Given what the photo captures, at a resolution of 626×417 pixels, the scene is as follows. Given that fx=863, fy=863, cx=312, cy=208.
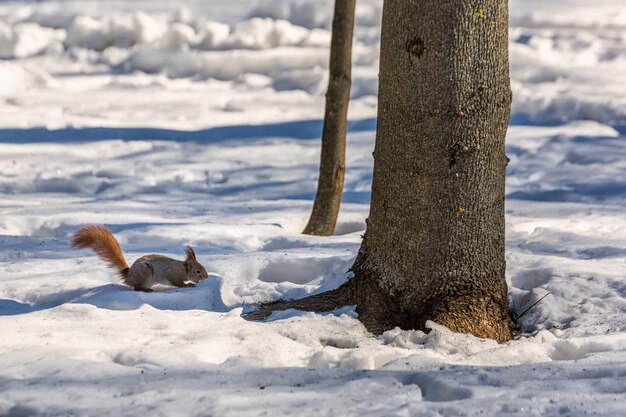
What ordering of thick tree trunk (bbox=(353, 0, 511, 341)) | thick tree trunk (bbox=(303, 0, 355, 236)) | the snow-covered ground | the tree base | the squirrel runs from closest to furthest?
the snow-covered ground
thick tree trunk (bbox=(353, 0, 511, 341))
the tree base
the squirrel
thick tree trunk (bbox=(303, 0, 355, 236))

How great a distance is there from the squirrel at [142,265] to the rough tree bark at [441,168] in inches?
53.0

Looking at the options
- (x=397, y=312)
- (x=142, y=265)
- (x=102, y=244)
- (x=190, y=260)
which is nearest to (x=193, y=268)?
(x=190, y=260)

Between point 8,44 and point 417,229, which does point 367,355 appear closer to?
point 417,229

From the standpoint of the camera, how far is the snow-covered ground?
3.76 metres

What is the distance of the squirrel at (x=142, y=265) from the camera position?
5.64 m

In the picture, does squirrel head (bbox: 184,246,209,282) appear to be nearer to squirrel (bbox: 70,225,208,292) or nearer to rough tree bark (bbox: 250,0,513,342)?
squirrel (bbox: 70,225,208,292)

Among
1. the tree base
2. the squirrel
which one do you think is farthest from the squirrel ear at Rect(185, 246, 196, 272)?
the tree base

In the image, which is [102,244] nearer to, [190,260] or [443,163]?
[190,260]

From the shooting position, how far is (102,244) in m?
5.72

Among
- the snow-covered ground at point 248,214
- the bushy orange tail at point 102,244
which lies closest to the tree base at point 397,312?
the snow-covered ground at point 248,214

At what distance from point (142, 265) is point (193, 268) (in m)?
0.34

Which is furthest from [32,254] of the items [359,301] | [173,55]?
[173,55]

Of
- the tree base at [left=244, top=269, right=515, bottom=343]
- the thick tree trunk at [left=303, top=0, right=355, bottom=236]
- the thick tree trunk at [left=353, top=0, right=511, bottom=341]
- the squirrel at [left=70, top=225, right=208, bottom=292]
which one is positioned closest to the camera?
the thick tree trunk at [left=353, top=0, right=511, bottom=341]

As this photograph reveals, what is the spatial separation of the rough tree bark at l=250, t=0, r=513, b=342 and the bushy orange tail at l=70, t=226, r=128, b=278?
5.78ft
